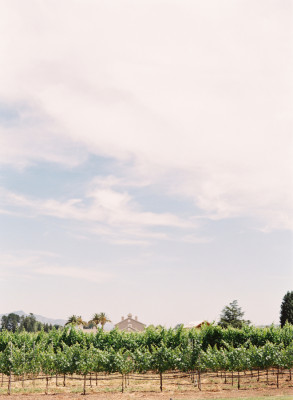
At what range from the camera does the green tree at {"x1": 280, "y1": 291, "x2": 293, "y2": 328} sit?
197 ft

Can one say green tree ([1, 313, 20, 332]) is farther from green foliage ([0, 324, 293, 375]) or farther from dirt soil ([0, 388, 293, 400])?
dirt soil ([0, 388, 293, 400])

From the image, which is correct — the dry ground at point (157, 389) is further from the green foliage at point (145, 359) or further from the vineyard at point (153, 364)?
the green foliage at point (145, 359)

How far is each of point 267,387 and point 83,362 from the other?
1268 centimetres

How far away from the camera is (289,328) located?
119 ft

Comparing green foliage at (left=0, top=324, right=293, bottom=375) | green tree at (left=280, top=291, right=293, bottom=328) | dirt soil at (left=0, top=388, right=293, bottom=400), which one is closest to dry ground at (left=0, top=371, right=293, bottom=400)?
dirt soil at (left=0, top=388, right=293, bottom=400)

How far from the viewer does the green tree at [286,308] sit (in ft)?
197

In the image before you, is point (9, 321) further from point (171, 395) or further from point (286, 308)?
point (171, 395)

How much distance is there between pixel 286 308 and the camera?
200 ft

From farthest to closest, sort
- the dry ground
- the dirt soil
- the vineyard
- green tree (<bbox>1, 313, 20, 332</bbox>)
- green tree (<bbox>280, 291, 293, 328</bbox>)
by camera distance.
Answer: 1. green tree (<bbox>1, 313, 20, 332</bbox>)
2. green tree (<bbox>280, 291, 293, 328</bbox>)
3. the vineyard
4. the dry ground
5. the dirt soil

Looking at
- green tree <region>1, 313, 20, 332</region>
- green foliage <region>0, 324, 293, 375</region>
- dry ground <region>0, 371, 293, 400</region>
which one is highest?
green foliage <region>0, 324, 293, 375</region>

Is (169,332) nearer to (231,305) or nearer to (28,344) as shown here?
(28,344)

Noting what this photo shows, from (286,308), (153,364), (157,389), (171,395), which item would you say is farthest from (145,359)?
(286,308)

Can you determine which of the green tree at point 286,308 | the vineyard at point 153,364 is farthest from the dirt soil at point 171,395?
the green tree at point 286,308

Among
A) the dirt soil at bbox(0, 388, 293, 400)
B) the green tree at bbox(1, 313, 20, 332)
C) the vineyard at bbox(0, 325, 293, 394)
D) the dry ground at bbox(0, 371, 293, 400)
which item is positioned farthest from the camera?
the green tree at bbox(1, 313, 20, 332)
